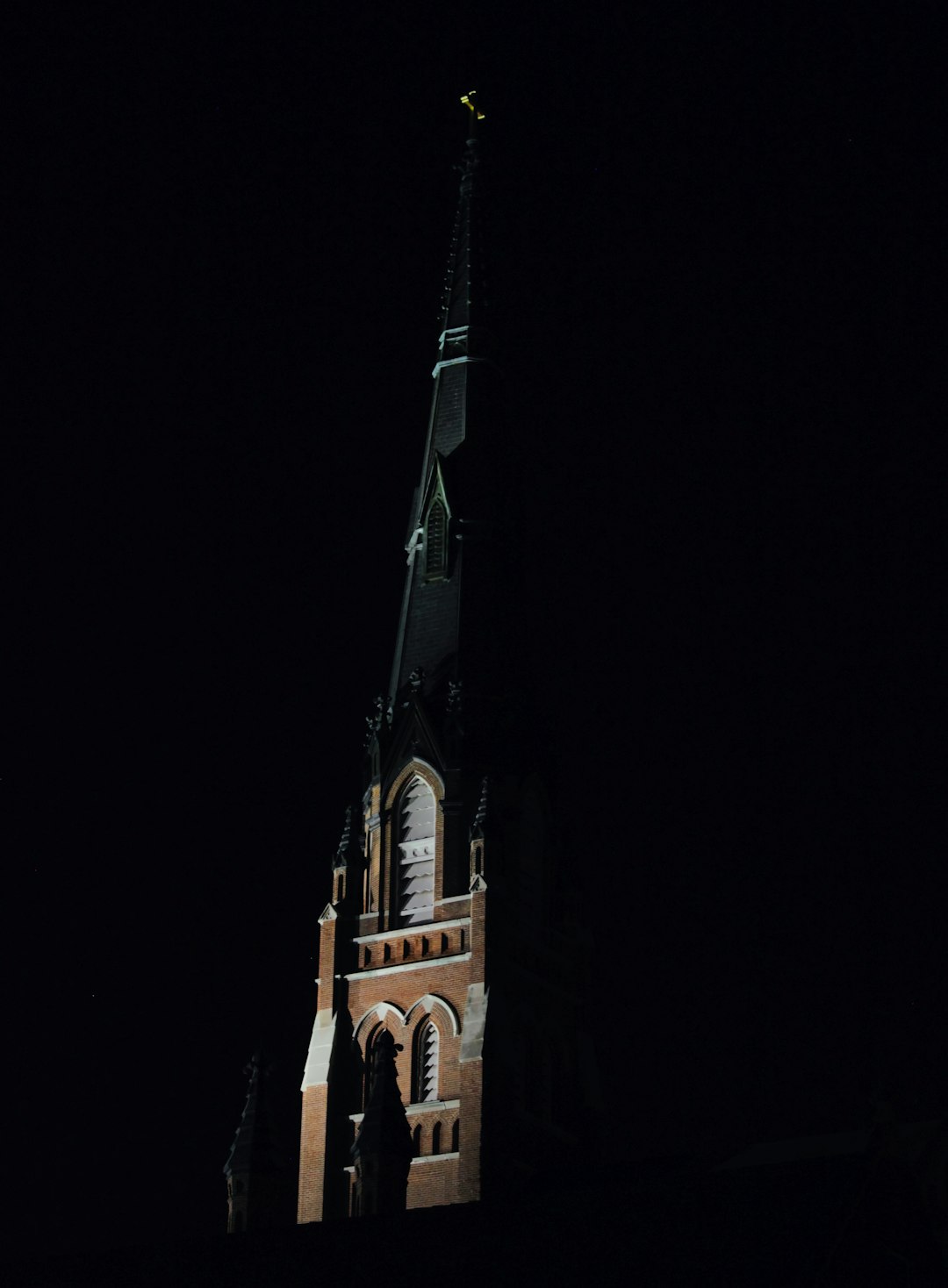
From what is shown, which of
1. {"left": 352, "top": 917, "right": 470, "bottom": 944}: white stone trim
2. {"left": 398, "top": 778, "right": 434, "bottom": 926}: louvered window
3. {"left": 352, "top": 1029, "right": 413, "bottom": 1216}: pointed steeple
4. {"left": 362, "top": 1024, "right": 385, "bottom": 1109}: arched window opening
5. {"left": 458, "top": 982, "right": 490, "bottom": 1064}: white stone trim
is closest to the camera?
{"left": 352, "top": 1029, "right": 413, "bottom": 1216}: pointed steeple

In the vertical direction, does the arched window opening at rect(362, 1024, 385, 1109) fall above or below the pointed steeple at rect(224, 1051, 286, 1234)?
above

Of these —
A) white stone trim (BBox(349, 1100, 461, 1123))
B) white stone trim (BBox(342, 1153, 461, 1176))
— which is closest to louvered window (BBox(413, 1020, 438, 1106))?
white stone trim (BBox(349, 1100, 461, 1123))

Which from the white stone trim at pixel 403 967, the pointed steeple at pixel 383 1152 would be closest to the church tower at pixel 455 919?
the white stone trim at pixel 403 967

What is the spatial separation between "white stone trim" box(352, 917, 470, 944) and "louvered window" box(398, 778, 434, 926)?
0.94 feet

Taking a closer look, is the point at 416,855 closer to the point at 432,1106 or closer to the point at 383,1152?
the point at 432,1106

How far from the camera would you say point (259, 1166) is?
46875 millimetres

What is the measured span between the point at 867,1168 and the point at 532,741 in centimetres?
2426

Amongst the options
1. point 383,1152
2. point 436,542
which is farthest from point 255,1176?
point 436,542

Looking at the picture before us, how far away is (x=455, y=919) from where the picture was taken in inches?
2175

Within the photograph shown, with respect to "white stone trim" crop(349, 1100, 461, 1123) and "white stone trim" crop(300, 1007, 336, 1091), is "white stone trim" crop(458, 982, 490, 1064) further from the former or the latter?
"white stone trim" crop(300, 1007, 336, 1091)

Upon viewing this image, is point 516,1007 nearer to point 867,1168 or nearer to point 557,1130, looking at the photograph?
point 557,1130

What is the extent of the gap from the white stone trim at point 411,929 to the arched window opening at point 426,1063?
209 centimetres

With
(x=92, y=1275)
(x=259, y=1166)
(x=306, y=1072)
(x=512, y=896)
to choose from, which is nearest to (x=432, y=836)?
(x=512, y=896)

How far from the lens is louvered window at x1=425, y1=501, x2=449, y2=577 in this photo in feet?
199
